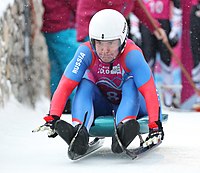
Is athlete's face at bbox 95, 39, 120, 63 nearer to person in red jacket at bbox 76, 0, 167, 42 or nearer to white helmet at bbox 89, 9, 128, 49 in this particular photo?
white helmet at bbox 89, 9, 128, 49

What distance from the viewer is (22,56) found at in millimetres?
8789

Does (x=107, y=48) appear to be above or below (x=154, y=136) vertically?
above

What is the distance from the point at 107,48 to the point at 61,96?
498mm

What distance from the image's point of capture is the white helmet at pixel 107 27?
232 inches

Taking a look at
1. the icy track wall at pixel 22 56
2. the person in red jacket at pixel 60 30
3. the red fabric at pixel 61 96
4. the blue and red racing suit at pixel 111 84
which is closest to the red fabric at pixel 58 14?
the person in red jacket at pixel 60 30

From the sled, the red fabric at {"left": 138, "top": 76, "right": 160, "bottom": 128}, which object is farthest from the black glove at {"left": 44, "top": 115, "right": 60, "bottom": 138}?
the red fabric at {"left": 138, "top": 76, "right": 160, "bottom": 128}

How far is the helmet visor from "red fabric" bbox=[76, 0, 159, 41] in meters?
2.52

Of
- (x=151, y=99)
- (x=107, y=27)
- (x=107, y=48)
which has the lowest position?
(x=151, y=99)

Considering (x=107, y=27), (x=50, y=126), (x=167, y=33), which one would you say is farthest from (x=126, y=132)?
(x=167, y=33)

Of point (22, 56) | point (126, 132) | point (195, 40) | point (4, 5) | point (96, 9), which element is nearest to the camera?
point (126, 132)

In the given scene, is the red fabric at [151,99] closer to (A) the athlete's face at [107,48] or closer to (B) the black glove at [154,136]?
(B) the black glove at [154,136]

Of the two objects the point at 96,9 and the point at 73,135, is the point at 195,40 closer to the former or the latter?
the point at 96,9

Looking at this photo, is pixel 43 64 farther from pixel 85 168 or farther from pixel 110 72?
pixel 85 168

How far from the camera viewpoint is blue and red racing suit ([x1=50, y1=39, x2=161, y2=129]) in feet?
19.5
